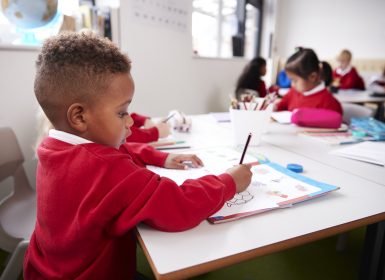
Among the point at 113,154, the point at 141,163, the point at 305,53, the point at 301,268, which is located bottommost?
the point at 301,268

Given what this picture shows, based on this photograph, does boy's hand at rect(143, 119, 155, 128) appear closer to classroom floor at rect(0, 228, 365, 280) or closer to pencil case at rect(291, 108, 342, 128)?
classroom floor at rect(0, 228, 365, 280)

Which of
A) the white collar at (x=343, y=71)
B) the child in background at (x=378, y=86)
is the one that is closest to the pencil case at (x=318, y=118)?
the child in background at (x=378, y=86)

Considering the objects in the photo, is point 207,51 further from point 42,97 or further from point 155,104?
point 42,97

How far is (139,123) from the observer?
1466mm

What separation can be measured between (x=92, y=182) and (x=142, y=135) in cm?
65

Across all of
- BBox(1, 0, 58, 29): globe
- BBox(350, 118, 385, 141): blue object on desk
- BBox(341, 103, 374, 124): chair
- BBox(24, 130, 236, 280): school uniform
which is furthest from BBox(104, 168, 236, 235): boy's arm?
BBox(341, 103, 374, 124): chair

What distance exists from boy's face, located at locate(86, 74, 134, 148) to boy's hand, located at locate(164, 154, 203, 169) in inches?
10.8

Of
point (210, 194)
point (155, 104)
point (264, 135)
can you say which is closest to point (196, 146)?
point (264, 135)

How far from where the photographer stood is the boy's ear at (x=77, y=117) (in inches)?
24.2

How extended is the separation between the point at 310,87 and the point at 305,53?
236 mm

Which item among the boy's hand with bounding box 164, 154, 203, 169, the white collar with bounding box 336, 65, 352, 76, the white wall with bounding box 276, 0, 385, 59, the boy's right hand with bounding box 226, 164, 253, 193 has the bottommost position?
the boy's hand with bounding box 164, 154, 203, 169

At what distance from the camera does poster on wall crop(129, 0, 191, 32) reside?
2283 mm

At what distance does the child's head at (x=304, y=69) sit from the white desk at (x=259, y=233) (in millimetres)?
1226

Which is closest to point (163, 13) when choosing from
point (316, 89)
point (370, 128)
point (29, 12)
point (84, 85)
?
point (29, 12)
